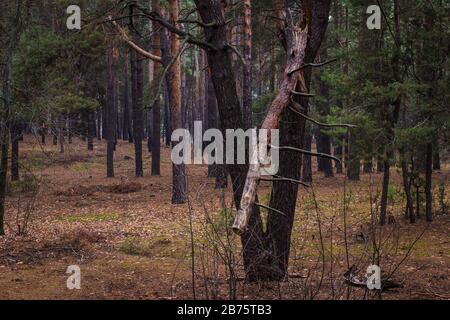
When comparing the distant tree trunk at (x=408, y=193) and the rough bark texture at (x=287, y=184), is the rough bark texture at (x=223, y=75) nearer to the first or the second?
the rough bark texture at (x=287, y=184)

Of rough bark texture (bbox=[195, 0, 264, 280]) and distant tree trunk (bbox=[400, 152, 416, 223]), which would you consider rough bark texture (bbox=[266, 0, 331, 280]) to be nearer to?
rough bark texture (bbox=[195, 0, 264, 280])

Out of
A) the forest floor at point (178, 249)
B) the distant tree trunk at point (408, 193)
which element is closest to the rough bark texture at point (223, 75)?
the forest floor at point (178, 249)

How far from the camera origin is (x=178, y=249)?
1153 cm

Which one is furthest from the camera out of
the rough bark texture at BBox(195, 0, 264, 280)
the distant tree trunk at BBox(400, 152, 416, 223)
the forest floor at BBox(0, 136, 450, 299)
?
the distant tree trunk at BBox(400, 152, 416, 223)

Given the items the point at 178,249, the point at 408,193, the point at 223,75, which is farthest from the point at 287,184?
the point at 408,193

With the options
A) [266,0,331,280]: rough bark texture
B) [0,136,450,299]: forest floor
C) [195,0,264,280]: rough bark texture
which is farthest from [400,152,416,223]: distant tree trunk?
[195,0,264,280]: rough bark texture

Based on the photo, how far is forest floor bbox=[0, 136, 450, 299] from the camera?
7.32m

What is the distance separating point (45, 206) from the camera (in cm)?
1822

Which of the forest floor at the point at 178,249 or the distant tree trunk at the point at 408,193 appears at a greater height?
the distant tree trunk at the point at 408,193

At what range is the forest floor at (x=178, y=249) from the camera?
7.32 metres

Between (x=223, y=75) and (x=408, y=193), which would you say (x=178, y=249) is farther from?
(x=408, y=193)

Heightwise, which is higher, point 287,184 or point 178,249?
point 287,184

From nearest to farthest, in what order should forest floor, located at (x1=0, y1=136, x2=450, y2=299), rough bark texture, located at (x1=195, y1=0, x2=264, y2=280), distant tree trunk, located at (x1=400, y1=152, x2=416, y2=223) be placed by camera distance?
forest floor, located at (x1=0, y1=136, x2=450, y2=299), rough bark texture, located at (x1=195, y1=0, x2=264, y2=280), distant tree trunk, located at (x1=400, y1=152, x2=416, y2=223)
